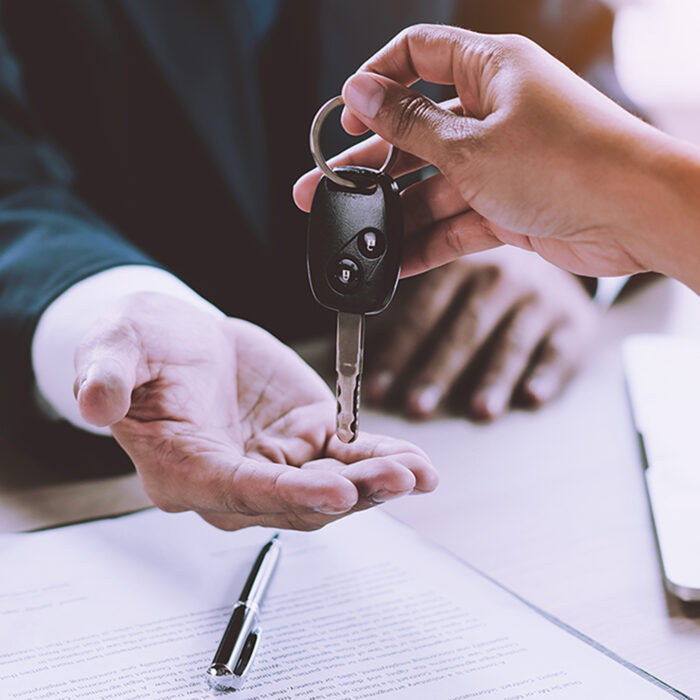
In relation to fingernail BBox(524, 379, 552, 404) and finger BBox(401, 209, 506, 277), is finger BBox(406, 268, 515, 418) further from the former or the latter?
finger BBox(401, 209, 506, 277)

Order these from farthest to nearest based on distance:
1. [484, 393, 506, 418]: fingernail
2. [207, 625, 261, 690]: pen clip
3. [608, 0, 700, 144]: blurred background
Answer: [608, 0, 700, 144]: blurred background → [484, 393, 506, 418]: fingernail → [207, 625, 261, 690]: pen clip

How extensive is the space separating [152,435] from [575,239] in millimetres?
345

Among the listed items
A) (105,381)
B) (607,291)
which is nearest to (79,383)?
(105,381)

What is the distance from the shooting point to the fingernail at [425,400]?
0.88 m

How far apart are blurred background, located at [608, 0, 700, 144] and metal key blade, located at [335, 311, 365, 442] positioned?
152cm

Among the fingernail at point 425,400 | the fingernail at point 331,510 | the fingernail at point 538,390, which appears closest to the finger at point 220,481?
the fingernail at point 331,510

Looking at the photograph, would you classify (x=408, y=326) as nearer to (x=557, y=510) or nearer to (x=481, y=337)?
(x=481, y=337)

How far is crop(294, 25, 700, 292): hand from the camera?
496 mm

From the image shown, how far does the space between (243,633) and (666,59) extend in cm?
189

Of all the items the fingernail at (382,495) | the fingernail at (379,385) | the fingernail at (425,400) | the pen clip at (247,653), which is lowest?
the fingernail at (379,385)

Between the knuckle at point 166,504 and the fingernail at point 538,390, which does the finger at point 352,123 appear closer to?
the knuckle at point 166,504

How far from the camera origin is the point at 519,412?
0.90 m

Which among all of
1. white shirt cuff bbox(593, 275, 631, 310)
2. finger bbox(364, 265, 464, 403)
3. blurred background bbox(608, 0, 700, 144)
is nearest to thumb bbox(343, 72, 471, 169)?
finger bbox(364, 265, 464, 403)

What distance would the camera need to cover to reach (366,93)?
550mm
